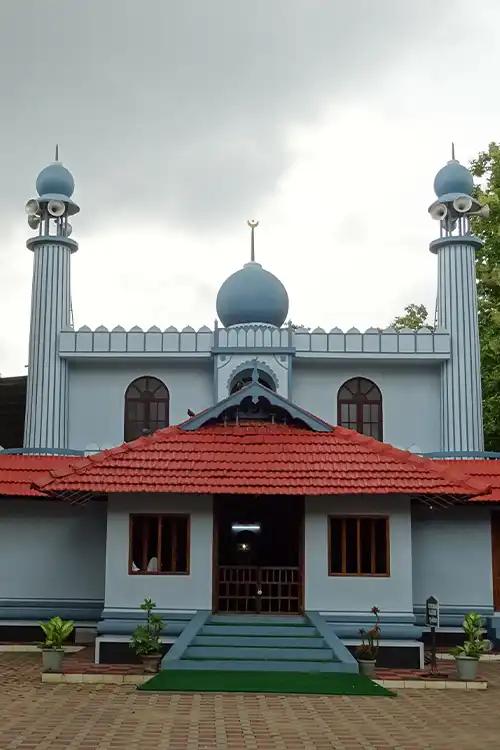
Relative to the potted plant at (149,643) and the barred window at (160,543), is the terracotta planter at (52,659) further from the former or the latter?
the barred window at (160,543)

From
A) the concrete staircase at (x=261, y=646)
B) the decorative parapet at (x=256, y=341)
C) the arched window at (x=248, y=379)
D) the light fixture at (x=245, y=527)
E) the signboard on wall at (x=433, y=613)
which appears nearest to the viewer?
the concrete staircase at (x=261, y=646)

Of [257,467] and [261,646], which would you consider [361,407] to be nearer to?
[257,467]

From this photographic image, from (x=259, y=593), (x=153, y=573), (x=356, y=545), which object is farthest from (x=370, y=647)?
(x=153, y=573)

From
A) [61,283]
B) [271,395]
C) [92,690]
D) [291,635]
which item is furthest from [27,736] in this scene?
[61,283]

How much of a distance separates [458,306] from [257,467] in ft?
29.2

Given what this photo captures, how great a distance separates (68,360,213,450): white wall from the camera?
22906mm

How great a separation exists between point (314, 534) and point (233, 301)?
26.9ft

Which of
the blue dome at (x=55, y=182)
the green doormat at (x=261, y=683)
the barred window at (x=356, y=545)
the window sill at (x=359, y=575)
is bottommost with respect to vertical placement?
the green doormat at (x=261, y=683)

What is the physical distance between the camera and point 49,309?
23.2 metres

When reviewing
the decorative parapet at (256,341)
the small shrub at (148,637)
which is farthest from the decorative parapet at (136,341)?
the small shrub at (148,637)

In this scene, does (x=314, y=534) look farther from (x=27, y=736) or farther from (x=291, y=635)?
(x=27, y=736)

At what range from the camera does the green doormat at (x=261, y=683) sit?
13.0 m

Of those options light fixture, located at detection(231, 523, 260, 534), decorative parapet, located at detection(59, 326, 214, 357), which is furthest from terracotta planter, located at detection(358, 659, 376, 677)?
decorative parapet, located at detection(59, 326, 214, 357)

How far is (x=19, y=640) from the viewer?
18516mm
